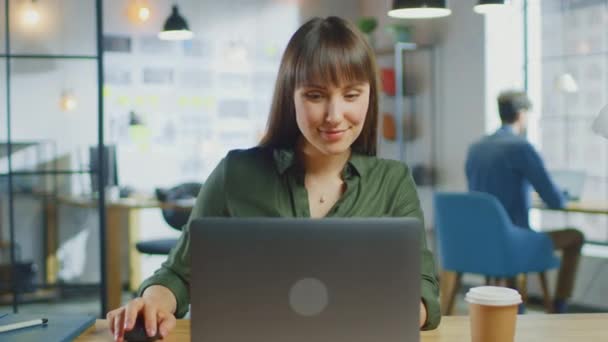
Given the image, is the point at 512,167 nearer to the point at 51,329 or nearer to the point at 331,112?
the point at 331,112

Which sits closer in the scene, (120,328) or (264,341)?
(264,341)

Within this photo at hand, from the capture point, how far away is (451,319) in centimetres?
181

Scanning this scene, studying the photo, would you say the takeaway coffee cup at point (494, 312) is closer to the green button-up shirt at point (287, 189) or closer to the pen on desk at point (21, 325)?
the green button-up shirt at point (287, 189)

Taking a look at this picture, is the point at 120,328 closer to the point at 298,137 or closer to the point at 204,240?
the point at 204,240

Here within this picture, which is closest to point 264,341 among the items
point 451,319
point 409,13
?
point 451,319

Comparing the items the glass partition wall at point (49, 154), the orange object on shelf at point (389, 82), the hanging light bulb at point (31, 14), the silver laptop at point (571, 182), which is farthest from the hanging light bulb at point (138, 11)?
the silver laptop at point (571, 182)

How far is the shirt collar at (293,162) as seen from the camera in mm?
1887

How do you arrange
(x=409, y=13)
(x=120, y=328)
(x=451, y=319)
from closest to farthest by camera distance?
(x=120, y=328) < (x=451, y=319) < (x=409, y=13)

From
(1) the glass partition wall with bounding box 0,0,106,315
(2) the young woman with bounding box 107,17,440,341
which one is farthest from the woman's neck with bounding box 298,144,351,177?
(1) the glass partition wall with bounding box 0,0,106,315

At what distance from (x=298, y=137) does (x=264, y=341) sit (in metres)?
0.76

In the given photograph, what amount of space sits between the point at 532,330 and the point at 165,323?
2.37 feet

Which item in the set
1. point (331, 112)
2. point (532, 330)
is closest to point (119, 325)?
point (331, 112)

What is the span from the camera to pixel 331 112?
65.4 inches

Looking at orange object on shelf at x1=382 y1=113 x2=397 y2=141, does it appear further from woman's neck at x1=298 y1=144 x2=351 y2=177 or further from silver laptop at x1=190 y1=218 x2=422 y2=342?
silver laptop at x1=190 y1=218 x2=422 y2=342
